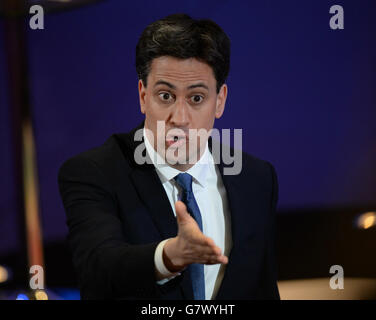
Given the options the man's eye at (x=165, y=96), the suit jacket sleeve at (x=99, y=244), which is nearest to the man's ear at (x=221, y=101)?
the man's eye at (x=165, y=96)

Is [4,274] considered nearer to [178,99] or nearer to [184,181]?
[184,181]

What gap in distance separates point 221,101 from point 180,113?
0.27 metres

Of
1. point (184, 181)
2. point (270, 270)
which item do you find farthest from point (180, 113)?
point (270, 270)

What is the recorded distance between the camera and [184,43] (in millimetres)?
2104

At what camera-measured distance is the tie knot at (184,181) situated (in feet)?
7.14

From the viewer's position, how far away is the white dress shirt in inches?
86.3

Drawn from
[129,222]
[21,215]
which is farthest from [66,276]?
[129,222]

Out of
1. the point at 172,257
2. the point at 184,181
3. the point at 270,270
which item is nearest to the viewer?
the point at 172,257

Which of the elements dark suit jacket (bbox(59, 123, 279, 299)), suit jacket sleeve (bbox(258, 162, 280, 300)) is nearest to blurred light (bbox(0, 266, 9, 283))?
dark suit jacket (bbox(59, 123, 279, 299))

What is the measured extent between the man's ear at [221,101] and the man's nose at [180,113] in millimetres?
202

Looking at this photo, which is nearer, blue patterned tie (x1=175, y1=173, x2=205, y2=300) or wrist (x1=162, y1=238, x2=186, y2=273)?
wrist (x1=162, y1=238, x2=186, y2=273)

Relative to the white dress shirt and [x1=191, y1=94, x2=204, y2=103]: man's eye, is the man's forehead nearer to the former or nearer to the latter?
[x1=191, y1=94, x2=204, y2=103]: man's eye

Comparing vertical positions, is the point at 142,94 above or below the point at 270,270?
above
